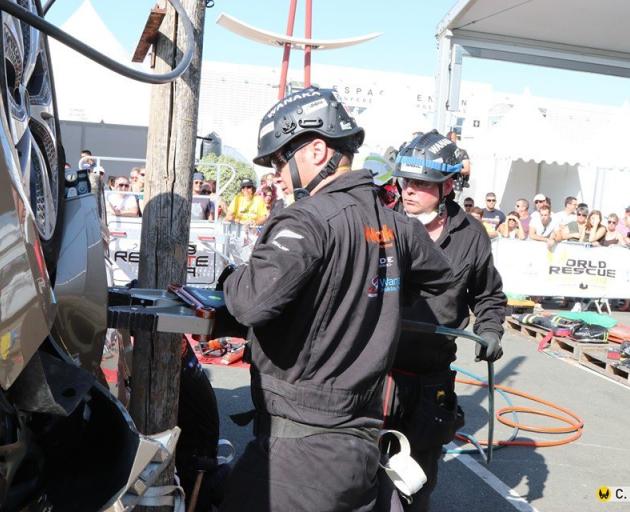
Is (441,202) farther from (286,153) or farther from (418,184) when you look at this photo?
(286,153)

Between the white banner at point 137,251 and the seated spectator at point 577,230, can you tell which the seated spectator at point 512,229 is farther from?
the white banner at point 137,251

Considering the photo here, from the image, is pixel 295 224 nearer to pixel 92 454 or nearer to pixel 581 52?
pixel 92 454

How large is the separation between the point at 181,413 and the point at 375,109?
15.2 m

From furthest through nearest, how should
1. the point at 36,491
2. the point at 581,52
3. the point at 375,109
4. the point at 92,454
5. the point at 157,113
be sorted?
the point at 375,109 < the point at 581,52 < the point at 157,113 < the point at 92,454 < the point at 36,491

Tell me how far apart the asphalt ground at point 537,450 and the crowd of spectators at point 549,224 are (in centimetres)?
427

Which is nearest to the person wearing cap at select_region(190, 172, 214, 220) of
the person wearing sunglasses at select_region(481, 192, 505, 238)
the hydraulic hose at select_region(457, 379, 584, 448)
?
the person wearing sunglasses at select_region(481, 192, 505, 238)

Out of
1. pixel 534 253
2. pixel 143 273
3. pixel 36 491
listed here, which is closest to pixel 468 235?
pixel 143 273

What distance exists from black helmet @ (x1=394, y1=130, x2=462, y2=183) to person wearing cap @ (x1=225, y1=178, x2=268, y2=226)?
7.98 m

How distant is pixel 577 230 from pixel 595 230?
0.86m

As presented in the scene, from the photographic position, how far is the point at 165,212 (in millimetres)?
2803

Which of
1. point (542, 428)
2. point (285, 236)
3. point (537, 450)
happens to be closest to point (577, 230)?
point (542, 428)

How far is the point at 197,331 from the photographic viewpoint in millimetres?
2189

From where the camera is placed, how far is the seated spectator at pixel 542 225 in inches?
486

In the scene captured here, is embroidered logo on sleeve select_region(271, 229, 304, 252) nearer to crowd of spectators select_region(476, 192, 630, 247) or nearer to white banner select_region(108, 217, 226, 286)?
white banner select_region(108, 217, 226, 286)
